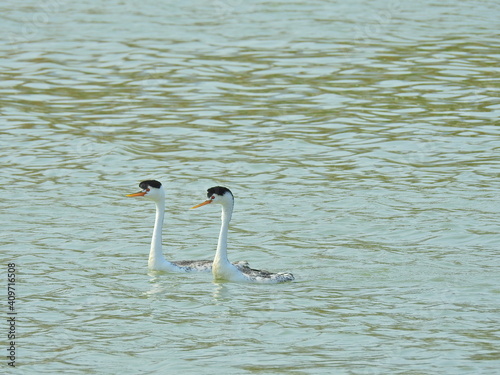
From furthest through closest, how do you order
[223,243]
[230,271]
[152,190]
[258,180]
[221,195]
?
[258,180] < [152,190] < [221,195] < [223,243] < [230,271]

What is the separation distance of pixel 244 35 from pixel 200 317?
1980 cm

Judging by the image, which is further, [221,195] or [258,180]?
[258,180]

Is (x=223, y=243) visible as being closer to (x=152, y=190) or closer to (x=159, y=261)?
(x=159, y=261)

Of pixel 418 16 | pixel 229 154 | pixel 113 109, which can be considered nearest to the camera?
pixel 229 154

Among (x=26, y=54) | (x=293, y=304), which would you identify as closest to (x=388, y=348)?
(x=293, y=304)

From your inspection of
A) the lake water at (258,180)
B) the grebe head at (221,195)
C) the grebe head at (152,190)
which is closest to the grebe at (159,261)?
the grebe head at (152,190)

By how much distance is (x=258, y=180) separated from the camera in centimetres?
2231

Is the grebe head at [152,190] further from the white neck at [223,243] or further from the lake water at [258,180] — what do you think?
the white neck at [223,243]

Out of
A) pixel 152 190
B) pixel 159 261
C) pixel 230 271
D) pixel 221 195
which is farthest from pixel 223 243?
pixel 152 190

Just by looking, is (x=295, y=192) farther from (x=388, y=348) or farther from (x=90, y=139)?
(x=388, y=348)

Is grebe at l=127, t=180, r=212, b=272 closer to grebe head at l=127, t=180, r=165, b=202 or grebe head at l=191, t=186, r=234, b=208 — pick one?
grebe head at l=127, t=180, r=165, b=202

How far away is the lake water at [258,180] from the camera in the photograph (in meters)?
14.4

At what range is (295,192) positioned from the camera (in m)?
21.5

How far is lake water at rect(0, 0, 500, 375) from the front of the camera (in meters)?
14.4
